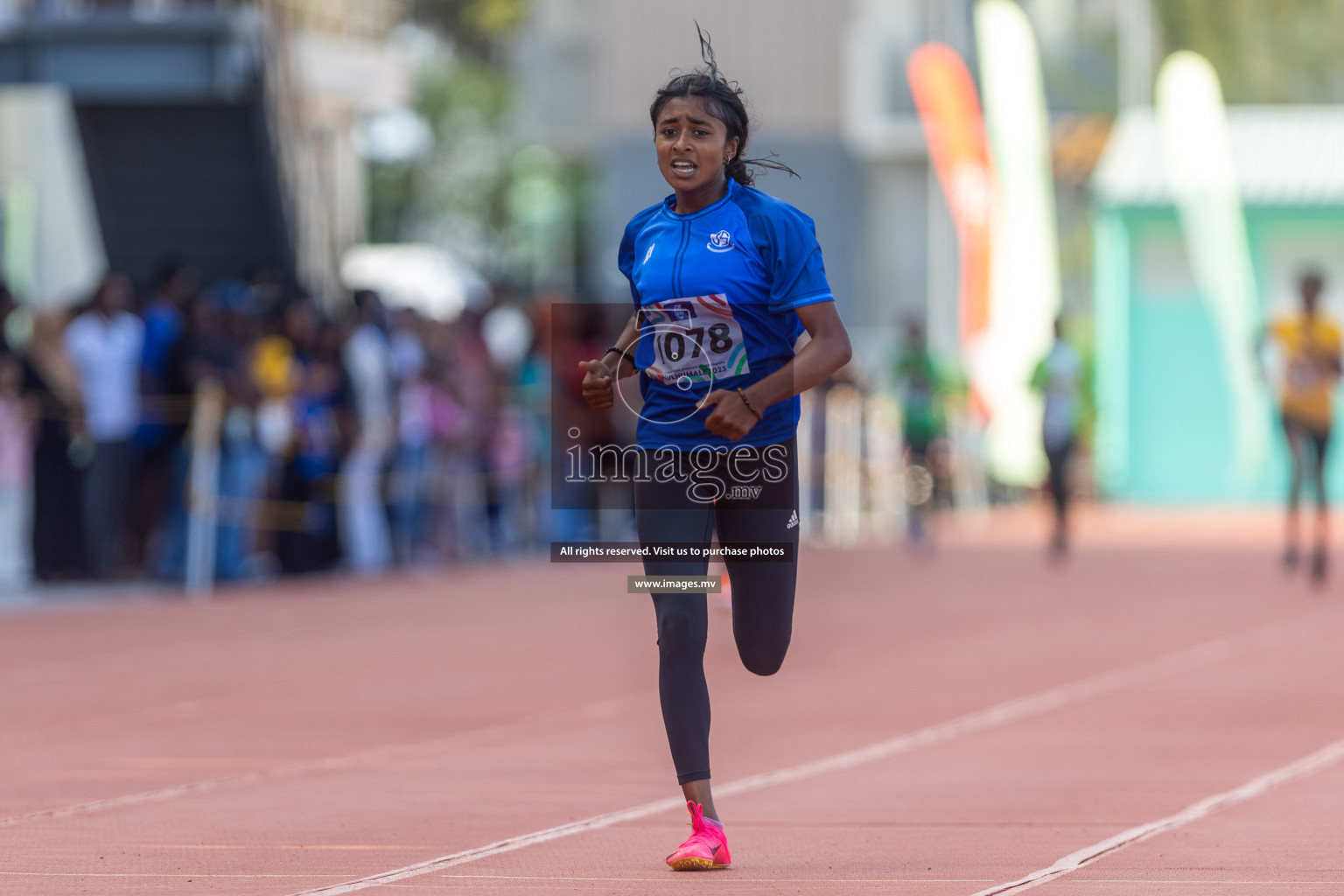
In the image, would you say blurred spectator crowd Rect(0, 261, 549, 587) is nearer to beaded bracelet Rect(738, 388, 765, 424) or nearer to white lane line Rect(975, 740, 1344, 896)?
white lane line Rect(975, 740, 1344, 896)

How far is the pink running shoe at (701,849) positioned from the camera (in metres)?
6.37

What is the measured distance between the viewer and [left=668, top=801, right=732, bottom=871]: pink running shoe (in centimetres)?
637

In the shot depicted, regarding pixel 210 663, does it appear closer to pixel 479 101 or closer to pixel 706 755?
pixel 706 755

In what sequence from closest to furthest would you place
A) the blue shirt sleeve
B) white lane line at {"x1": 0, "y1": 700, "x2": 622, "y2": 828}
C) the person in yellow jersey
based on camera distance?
the blue shirt sleeve → white lane line at {"x1": 0, "y1": 700, "x2": 622, "y2": 828} → the person in yellow jersey

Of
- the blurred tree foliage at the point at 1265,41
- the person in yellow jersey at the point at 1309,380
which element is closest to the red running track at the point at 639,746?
the person in yellow jersey at the point at 1309,380

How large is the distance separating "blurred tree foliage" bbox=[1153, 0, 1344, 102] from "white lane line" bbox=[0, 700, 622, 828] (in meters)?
39.6

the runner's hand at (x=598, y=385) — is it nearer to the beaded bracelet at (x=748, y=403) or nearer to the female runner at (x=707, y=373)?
the female runner at (x=707, y=373)

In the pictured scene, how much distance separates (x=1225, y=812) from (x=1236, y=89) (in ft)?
139

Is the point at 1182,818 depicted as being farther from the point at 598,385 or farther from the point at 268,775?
the point at 268,775

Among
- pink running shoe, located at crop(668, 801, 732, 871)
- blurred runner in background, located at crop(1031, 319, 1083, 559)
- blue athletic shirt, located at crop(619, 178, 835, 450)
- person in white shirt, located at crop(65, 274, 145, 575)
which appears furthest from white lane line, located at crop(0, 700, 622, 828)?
blurred runner in background, located at crop(1031, 319, 1083, 559)

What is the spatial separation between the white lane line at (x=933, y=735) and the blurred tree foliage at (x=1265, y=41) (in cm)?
3405

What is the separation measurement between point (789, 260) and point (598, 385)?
1.95 feet

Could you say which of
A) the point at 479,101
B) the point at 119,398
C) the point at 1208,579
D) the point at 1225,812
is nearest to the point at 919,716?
the point at 1225,812

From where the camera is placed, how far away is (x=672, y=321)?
6.39 metres
